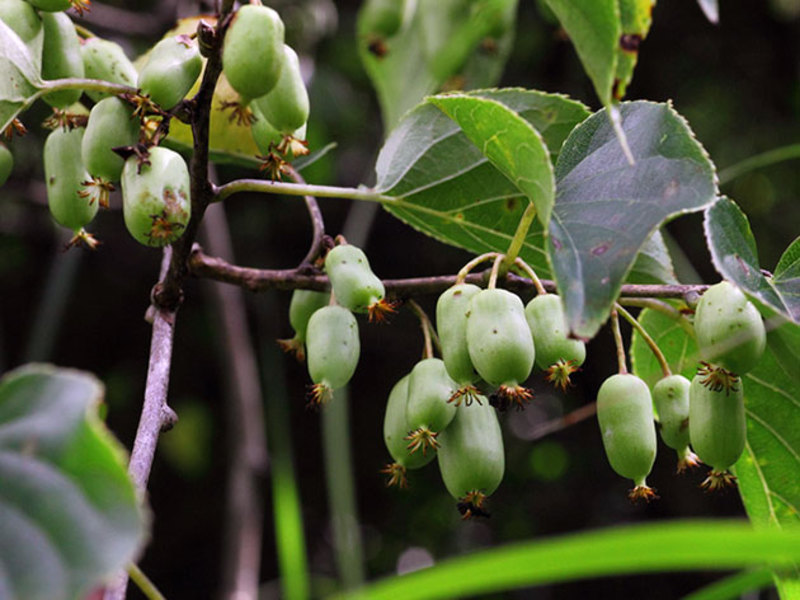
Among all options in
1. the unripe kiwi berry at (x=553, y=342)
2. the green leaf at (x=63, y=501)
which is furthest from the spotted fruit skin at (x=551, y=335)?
the green leaf at (x=63, y=501)

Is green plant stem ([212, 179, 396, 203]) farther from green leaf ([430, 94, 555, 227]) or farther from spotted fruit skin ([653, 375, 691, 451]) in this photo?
spotted fruit skin ([653, 375, 691, 451])

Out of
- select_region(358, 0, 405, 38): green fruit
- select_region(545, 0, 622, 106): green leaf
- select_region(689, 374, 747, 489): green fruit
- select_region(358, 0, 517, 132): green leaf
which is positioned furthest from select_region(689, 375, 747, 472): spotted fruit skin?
select_region(358, 0, 405, 38): green fruit

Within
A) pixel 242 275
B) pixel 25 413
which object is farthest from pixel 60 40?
pixel 25 413

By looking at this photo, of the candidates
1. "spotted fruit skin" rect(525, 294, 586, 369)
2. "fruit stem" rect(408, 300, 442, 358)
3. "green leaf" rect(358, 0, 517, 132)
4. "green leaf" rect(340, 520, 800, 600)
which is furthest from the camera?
"green leaf" rect(358, 0, 517, 132)

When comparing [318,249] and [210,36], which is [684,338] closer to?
[318,249]

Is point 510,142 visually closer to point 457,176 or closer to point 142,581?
point 457,176

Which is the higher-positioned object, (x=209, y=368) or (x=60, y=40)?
(x=60, y=40)
